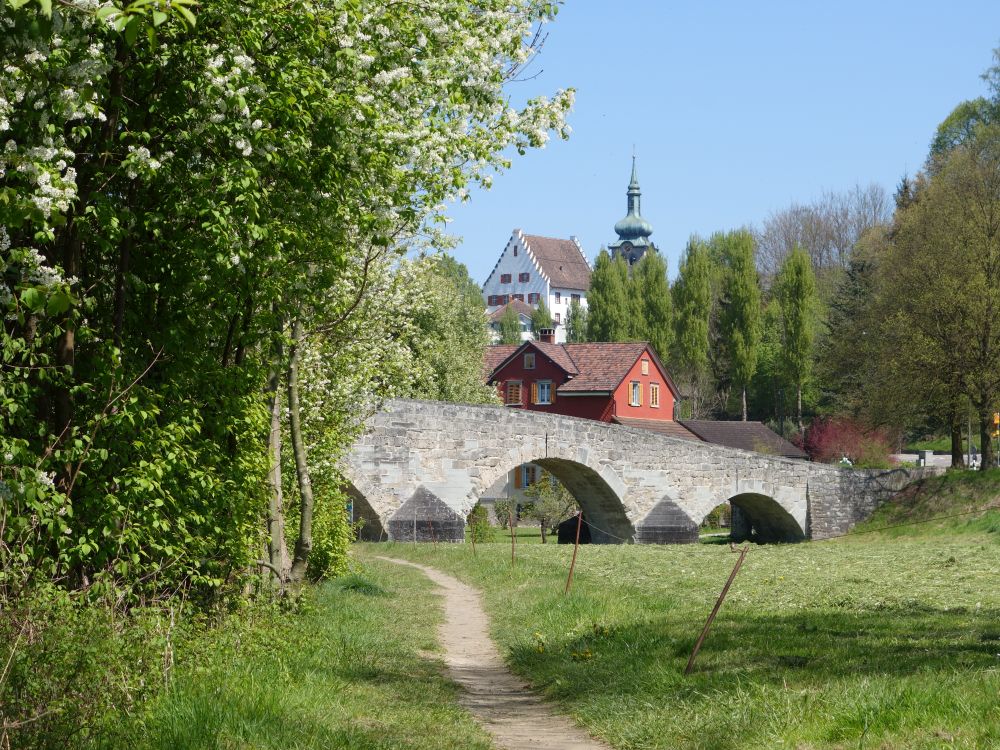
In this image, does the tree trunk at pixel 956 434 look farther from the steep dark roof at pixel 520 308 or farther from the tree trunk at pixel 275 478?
the steep dark roof at pixel 520 308

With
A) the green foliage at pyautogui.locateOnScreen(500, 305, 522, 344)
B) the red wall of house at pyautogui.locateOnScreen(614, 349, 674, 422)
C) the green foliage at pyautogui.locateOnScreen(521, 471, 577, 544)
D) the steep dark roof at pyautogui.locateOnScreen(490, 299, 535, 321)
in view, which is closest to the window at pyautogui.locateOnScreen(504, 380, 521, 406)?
the red wall of house at pyautogui.locateOnScreen(614, 349, 674, 422)

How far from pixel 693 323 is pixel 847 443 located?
1545 cm

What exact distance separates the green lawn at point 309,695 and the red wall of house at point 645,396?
141 ft

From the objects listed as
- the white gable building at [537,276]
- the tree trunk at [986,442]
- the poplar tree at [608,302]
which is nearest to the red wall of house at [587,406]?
the poplar tree at [608,302]

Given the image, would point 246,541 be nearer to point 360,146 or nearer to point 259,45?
point 360,146

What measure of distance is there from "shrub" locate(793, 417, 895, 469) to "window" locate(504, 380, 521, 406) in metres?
14.4

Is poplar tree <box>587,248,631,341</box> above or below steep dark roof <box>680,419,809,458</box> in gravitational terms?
above

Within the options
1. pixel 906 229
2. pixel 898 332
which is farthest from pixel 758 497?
pixel 906 229

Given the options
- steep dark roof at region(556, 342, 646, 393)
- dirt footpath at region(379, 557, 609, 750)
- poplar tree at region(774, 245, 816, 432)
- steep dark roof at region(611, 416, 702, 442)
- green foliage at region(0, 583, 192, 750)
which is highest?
poplar tree at region(774, 245, 816, 432)

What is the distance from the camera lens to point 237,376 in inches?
362

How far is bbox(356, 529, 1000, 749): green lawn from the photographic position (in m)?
A: 6.90

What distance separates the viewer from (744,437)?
56688mm

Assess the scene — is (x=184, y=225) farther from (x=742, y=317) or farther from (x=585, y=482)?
(x=742, y=317)

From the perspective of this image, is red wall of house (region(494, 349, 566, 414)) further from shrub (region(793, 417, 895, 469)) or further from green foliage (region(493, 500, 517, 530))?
shrub (region(793, 417, 895, 469))
